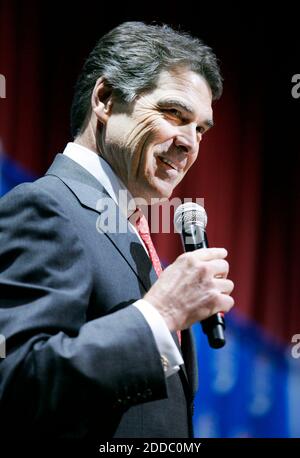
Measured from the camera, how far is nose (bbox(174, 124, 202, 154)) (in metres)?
1.37

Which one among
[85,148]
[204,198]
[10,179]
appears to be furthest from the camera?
[204,198]

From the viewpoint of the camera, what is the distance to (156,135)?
1.36m

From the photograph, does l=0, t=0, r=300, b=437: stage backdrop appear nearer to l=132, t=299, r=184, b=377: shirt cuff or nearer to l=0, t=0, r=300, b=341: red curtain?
l=0, t=0, r=300, b=341: red curtain

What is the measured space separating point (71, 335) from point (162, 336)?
0.15m

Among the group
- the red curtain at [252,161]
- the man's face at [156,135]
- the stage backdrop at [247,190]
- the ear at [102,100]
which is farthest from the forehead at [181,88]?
the red curtain at [252,161]

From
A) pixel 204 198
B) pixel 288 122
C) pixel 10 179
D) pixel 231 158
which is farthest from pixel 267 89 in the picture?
pixel 10 179

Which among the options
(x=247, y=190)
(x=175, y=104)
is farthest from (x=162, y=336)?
(x=247, y=190)

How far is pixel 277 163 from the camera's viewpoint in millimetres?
2756

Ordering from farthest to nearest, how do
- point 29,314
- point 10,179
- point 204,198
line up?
point 204,198
point 10,179
point 29,314

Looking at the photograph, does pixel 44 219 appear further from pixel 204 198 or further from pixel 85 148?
pixel 204 198

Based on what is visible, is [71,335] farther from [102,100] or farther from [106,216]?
[102,100]
